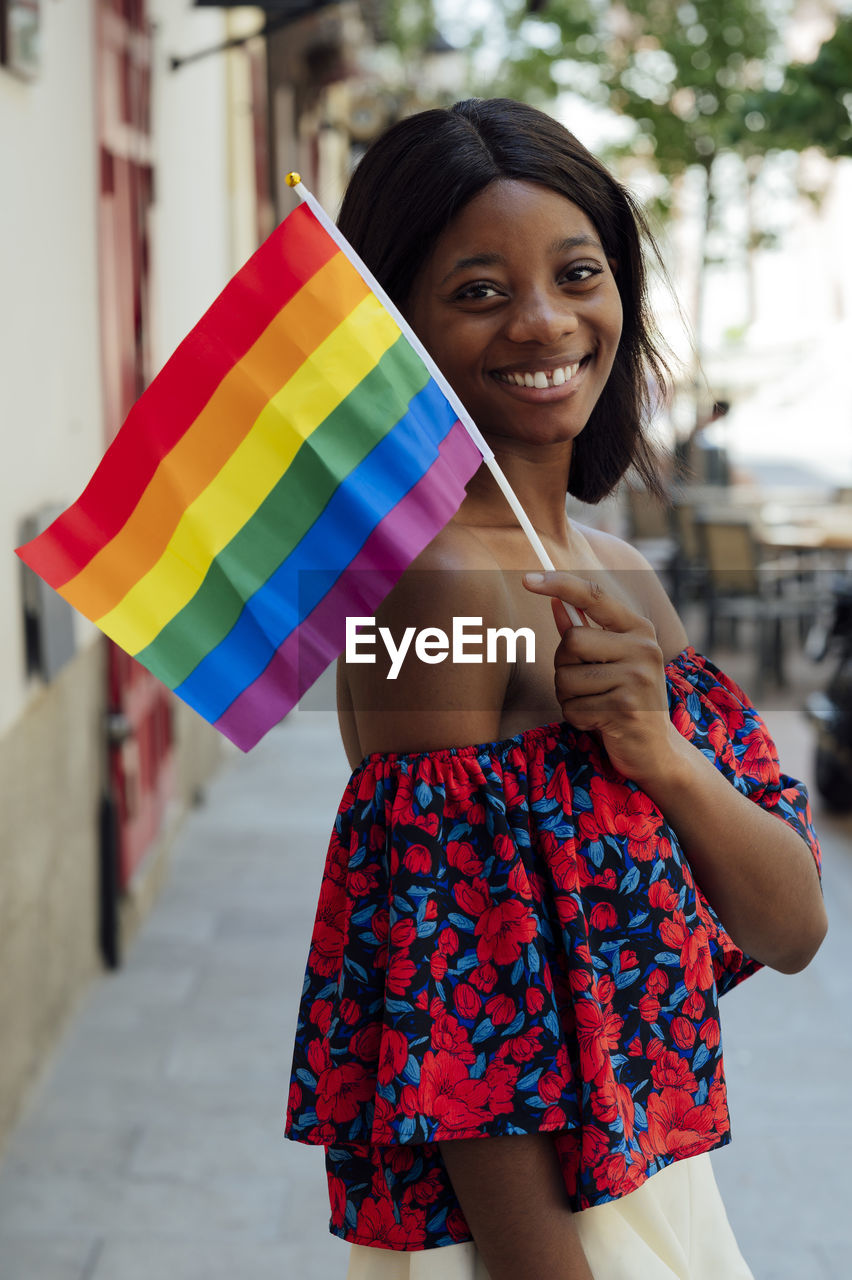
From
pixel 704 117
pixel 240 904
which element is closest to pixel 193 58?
pixel 240 904

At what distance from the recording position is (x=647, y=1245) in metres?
1.39

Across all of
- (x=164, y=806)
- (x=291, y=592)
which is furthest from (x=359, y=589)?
(x=164, y=806)

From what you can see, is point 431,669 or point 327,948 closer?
point 431,669

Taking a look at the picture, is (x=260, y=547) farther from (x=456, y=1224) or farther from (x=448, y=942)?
(x=456, y=1224)

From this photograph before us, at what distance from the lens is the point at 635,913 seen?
1353 millimetres

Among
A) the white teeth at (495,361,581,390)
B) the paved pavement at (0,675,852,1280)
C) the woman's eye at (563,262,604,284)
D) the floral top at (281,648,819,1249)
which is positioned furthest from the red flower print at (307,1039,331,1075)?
the paved pavement at (0,675,852,1280)

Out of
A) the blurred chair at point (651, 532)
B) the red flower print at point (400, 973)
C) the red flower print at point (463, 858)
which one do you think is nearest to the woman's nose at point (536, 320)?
the red flower print at point (463, 858)

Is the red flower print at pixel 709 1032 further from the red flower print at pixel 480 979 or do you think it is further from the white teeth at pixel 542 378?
the white teeth at pixel 542 378

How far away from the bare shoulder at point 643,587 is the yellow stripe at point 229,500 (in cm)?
40

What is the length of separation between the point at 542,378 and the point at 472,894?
50 cm

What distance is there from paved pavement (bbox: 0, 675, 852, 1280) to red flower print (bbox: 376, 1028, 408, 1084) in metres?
2.24

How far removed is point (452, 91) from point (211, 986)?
12.5m

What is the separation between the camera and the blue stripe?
1491 mm

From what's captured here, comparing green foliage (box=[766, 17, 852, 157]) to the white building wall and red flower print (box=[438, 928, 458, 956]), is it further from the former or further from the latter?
red flower print (box=[438, 928, 458, 956])
